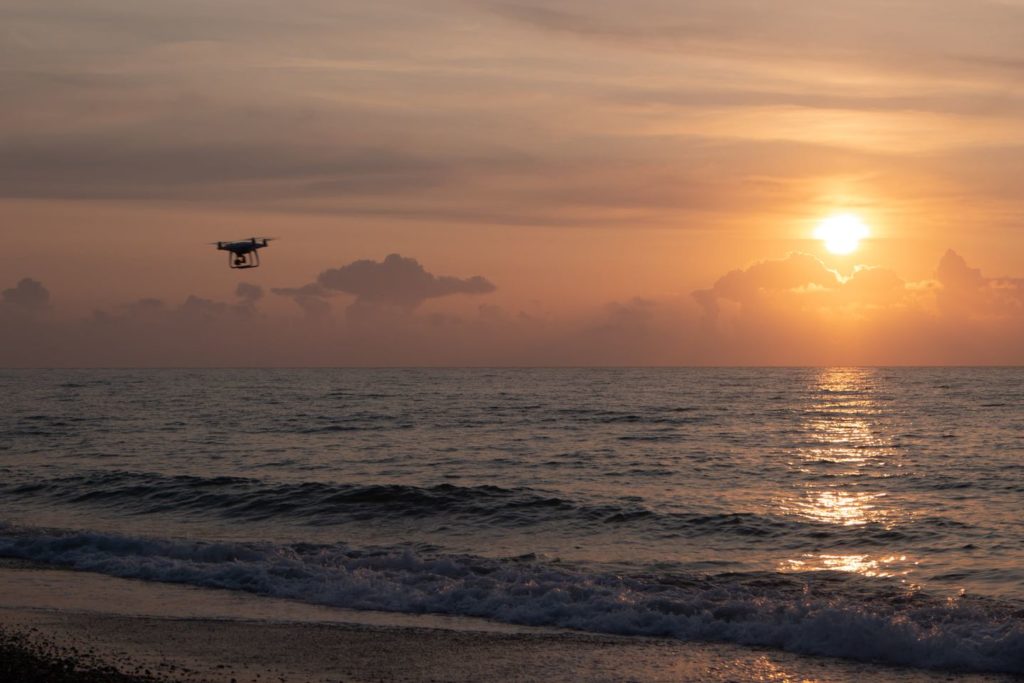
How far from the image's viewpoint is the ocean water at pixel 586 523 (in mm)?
20375

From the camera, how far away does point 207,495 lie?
119ft

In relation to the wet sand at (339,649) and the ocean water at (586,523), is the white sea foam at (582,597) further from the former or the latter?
the wet sand at (339,649)

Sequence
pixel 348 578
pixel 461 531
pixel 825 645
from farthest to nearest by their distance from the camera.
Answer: pixel 461 531 → pixel 348 578 → pixel 825 645

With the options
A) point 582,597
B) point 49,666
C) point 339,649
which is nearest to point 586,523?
point 582,597

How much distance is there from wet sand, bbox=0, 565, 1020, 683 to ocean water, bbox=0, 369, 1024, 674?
106 centimetres

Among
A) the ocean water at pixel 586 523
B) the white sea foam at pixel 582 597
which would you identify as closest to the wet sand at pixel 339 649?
the white sea foam at pixel 582 597

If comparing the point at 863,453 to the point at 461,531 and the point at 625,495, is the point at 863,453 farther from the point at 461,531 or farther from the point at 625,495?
the point at 461,531

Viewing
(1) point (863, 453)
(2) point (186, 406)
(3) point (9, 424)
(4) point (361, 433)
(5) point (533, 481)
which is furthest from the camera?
(2) point (186, 406)

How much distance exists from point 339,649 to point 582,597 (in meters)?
5.98

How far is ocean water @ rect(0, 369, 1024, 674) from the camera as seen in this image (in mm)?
20375

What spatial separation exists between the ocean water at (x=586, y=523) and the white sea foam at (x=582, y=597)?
0.06m

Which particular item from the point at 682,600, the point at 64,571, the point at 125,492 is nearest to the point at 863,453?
the point at 682,600

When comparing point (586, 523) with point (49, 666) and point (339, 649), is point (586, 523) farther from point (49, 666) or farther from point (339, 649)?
point (49, 666)

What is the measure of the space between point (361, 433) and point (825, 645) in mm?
44909
